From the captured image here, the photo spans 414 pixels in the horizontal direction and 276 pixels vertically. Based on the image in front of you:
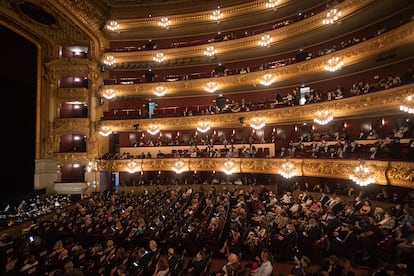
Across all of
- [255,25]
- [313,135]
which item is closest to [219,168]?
[313,135]

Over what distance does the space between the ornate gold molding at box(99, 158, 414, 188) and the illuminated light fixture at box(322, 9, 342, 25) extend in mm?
8874

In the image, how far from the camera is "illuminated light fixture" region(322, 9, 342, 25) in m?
16.9

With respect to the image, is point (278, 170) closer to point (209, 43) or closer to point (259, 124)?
point (259, 124)

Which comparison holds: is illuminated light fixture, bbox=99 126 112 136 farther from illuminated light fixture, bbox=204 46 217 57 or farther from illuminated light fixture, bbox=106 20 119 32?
illuminated light fixture, bbox=204 46 217 57

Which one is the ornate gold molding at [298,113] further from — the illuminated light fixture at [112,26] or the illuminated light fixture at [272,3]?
the illuminated light fixture at [272,3]

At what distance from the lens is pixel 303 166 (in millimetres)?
16219

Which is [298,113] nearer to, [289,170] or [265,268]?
[289,170]

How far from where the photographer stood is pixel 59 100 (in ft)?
77.8

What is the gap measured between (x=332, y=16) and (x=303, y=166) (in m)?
9.40

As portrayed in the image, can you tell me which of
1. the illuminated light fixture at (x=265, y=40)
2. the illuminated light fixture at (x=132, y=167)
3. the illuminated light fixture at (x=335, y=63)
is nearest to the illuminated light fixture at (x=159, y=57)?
the illuminated light fixture at (x=265, y=40)

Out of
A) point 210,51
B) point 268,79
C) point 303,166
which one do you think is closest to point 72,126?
point 210,51

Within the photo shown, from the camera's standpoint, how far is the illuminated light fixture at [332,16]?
16894mm

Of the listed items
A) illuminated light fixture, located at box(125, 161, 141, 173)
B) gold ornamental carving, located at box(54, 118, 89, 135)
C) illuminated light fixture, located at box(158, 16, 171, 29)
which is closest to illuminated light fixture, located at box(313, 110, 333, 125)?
illuminated light fixture, located at box(125, 161, 141, 173)

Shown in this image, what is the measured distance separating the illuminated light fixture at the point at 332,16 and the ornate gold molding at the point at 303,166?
8874 millimetres
